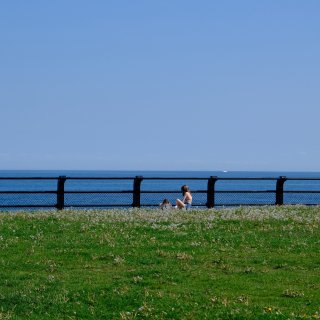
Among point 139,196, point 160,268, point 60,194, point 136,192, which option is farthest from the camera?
point 139,196

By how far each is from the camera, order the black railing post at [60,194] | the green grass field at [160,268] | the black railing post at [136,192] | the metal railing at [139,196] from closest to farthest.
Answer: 1. the green grass field at [160,268]
2. the black railing post at [60,194]
3. the metal railing at [139,196]
4. the black railing post at [136,192]

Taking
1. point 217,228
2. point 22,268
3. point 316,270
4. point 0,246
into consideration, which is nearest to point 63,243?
point 0,246

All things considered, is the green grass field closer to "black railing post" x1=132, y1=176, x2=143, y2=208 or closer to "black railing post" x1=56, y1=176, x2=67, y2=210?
"black railing post" x1=56, y1=176, x2=67, y2=210

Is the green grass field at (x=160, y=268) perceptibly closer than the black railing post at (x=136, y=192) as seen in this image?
Yes

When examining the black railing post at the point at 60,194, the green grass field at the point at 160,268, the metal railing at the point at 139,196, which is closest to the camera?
the green grass field at the point at 160,268

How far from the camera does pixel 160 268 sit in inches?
651

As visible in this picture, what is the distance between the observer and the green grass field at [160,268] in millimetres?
13344

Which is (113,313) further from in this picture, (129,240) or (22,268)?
(129,240)

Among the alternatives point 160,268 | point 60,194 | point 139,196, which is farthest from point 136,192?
point 160,268

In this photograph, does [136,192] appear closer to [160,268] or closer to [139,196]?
[139,196]

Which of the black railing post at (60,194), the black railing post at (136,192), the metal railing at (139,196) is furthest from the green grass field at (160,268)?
the black railing post at (136,192)

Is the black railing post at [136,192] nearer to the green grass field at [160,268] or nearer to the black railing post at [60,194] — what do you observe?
the black railing post at [60,194]

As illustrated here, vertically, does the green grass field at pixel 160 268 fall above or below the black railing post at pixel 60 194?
below

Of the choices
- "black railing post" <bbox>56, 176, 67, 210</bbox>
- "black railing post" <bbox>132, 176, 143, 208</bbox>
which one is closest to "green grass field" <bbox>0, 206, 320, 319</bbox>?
"black railing post" <bbox>56, 176, 67, 210</bbox>
